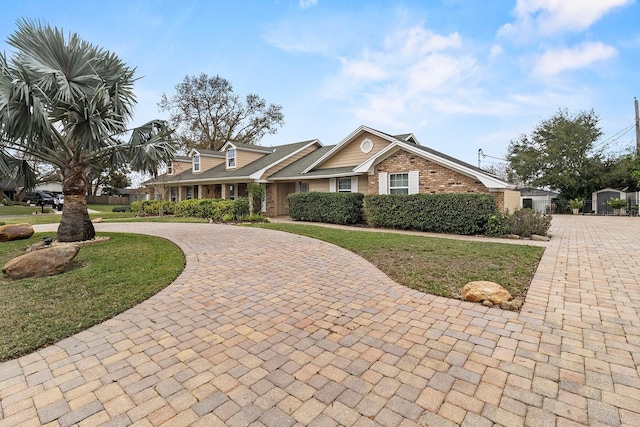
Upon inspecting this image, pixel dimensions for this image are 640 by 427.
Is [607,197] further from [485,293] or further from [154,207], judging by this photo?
[154,207]

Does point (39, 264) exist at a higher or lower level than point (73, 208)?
lower

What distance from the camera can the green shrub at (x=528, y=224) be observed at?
10.1 m

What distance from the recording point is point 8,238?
921 cm

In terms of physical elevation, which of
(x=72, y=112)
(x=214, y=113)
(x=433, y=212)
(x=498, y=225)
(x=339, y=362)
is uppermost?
(x=214, y=113)

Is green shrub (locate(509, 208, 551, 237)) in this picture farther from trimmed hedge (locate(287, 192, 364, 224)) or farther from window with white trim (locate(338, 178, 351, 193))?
window with white trim (locate(338, 178, 351, 193))

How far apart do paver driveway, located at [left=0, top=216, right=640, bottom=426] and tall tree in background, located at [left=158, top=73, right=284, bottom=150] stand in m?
30.5

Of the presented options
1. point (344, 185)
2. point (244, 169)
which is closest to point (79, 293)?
point (344, 185)

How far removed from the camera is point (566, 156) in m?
25.7

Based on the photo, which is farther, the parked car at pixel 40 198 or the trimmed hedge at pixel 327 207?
the parked car at pixel 40 198

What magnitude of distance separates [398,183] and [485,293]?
10168mm

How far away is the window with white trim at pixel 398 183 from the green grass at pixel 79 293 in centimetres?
972

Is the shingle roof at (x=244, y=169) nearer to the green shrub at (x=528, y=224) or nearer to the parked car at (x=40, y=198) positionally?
the green shrub at (x=528, y=224)

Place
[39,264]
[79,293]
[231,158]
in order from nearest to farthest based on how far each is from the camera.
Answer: [79,293] → [39,264] → [231,158]

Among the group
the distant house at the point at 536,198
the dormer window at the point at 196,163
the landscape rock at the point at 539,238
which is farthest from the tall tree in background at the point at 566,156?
the dormer window at the point at 196,163
